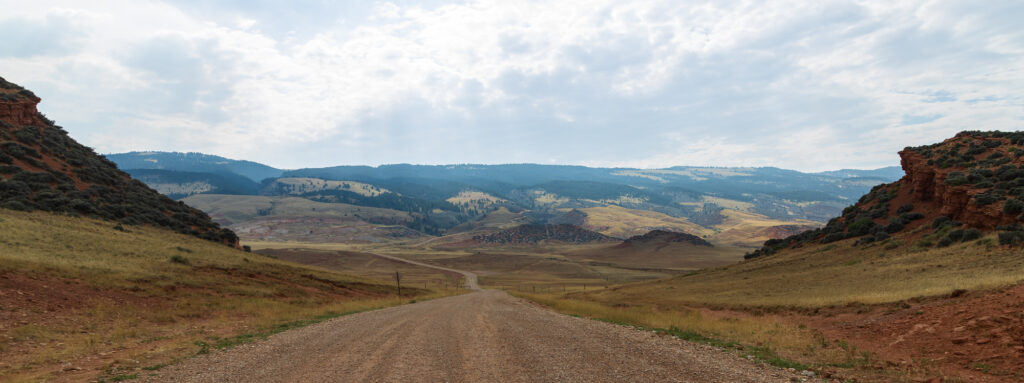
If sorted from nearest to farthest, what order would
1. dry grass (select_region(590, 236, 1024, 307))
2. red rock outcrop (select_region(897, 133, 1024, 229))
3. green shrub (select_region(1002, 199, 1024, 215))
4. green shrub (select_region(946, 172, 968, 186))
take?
1. dry grass (select_region(590, 236, 1024, 307))
2. green shrub (select_region(1002, 199, 1024, 215))
3. red rock outcrop (select_region(897, 133, 1024, 229))
4. green shrub (select_region(946, 172, 968, 186))

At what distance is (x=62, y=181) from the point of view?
4272cm

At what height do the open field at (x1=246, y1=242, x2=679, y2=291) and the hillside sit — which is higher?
the hillside

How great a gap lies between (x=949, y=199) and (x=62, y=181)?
7780 cm

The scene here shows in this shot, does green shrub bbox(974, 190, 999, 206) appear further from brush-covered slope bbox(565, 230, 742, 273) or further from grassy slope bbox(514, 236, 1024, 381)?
brush-covered slope bbox(565, 230, 742, 273)

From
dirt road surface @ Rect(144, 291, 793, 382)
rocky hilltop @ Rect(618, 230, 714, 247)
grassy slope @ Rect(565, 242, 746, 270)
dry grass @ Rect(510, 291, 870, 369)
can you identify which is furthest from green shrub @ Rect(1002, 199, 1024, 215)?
rocky hilltop @ Rect(618, 230, 714, 247)

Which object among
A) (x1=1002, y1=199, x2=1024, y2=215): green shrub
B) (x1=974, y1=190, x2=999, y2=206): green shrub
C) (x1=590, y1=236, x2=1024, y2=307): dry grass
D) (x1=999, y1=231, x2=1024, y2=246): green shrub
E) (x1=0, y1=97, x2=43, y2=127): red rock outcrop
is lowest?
(x1=590, y1=236, x2=1024, y2=307): dry grass

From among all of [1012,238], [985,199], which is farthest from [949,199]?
[1012,238]

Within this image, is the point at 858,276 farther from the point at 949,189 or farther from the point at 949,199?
the point at 949,189

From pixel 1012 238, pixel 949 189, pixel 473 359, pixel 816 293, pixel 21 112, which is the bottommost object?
pixel 816 293

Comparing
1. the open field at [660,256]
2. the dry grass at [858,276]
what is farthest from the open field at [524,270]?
the dry grass at [858,276]

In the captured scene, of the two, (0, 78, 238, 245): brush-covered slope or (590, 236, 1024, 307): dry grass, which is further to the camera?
(0, 78, 238, 245): brush-covered slope

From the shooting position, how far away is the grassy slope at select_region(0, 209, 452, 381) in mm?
11672

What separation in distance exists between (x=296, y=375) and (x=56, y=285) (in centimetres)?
1645

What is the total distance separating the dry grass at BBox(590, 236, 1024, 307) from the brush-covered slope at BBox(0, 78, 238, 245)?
167ft
